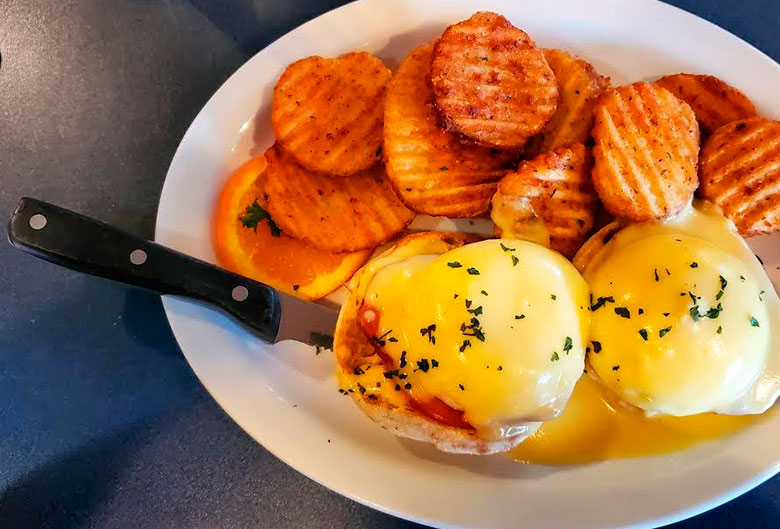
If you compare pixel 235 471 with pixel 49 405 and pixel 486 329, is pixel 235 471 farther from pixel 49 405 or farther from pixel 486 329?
pixel 486 329

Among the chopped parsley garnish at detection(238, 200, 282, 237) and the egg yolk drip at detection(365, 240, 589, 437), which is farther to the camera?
the chopped parsley garnish at detection(238, 200, 282, 237)

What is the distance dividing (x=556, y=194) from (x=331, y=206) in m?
0.64

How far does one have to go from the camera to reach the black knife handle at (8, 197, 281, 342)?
1479mm

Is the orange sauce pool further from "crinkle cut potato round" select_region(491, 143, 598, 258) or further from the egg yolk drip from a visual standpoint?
"crinkle cut potato round" select_region(491, 143, 598, 258)

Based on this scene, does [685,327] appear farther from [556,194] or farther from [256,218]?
[256,218]

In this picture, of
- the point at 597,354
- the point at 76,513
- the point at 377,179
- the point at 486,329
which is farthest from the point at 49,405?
the point at 597,354

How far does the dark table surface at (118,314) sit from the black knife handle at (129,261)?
515 millimetres

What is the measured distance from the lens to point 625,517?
5.38ft

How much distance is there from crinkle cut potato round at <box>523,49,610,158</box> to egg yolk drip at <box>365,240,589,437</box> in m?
0.38

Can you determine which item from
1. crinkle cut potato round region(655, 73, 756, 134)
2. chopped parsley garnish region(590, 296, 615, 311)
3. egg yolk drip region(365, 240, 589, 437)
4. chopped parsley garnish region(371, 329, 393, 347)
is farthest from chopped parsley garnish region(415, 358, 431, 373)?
crinkle cut potato round region(655, 73, 756, 134)

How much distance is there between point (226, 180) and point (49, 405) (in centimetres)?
88

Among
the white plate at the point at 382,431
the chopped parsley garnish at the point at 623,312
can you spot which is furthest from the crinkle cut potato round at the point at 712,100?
the chopped parsley garnish at the point at 623,312

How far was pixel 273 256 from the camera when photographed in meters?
1.88

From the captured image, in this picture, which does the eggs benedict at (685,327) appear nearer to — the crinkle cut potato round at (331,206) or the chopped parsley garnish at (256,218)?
the crinkle cut potato round at (331,206)
